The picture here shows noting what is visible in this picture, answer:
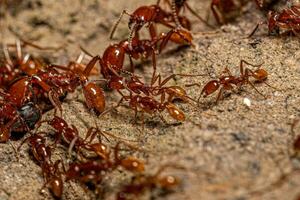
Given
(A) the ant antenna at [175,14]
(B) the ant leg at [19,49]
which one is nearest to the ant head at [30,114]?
(B) the ant leg at [19,49]

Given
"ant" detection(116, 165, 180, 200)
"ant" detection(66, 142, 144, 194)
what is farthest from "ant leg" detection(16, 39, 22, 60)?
"ant" detection(116, 165, 180, 200)

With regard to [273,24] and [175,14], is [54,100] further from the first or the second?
[273,24]

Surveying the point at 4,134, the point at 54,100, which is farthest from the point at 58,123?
the point at 4,134

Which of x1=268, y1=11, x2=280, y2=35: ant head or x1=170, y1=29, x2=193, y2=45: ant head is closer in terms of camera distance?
x1=268, y1=11, x2=280, y2=35: ant head

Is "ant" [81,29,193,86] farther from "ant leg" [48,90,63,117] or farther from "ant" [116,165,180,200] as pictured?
"ant" [116,165,180,200]

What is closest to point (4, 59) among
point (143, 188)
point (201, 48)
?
point (201, 48)

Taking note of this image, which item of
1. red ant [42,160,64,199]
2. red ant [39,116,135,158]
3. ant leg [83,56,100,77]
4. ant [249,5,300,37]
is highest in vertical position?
ant [249,5,300,37]
